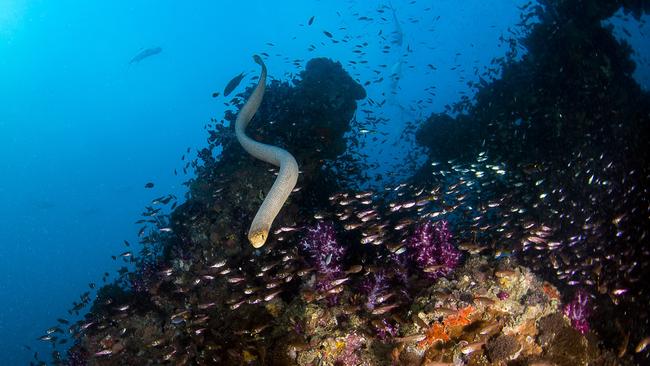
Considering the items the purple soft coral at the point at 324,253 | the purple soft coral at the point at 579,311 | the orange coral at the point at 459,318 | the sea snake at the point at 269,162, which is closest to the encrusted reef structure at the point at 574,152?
the purple soft coral at the point at 579,311

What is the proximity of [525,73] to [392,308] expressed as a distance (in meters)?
11.3

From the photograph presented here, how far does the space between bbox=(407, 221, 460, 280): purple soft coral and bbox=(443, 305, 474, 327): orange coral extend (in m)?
0.70

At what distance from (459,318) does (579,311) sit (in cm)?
259

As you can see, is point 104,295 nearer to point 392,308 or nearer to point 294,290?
point 294,290

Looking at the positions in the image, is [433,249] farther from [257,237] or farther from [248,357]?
[248,357]

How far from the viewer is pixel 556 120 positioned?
11062 millimetres

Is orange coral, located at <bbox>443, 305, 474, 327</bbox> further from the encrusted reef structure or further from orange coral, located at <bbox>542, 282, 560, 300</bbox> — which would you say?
the encrusted reef structure

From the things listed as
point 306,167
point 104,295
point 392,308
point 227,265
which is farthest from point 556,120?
point 104,295

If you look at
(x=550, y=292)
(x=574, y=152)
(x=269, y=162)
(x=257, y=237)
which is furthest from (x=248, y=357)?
(x=574, y=152)

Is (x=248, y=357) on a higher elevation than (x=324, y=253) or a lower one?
→ lower

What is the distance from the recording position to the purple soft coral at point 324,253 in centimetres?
584

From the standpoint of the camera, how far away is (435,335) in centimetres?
456

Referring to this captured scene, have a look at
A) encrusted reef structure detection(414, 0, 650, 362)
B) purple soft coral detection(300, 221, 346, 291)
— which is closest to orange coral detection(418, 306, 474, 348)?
purple soft coral detection(300, 221, 346, 291)

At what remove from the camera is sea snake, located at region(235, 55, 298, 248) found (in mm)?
5785
